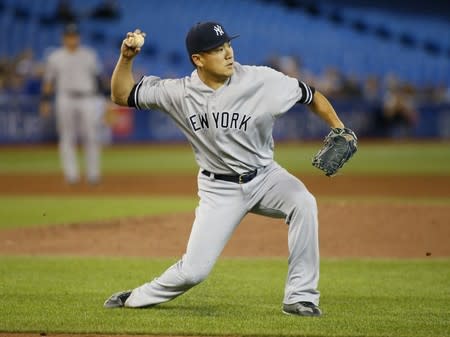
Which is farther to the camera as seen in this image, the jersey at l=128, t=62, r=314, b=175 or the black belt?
the black belt

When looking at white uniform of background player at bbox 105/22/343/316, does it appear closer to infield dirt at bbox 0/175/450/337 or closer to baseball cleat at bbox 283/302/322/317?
baseball cleat at bbox 283/302/322/317

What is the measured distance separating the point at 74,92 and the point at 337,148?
9.53 m

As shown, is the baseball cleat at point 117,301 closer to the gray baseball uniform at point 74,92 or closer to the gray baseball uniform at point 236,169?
the gray baseball uniform at point 236,169

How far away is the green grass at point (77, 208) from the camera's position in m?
11.7

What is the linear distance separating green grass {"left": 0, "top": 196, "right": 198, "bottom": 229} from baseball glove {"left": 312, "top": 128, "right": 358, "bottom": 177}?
5.99 meters

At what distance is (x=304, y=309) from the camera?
5812 mm

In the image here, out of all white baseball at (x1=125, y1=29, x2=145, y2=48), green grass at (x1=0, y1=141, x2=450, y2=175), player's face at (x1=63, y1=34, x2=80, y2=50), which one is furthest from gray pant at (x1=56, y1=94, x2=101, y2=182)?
white baseball at (x1=125, y1=29, x2=145, y2=48)

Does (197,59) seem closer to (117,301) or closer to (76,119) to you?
(117,301)

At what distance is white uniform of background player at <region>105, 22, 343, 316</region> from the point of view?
5793 mm

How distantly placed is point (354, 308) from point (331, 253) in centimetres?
273

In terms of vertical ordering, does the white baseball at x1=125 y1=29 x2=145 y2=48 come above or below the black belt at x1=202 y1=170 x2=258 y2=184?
above

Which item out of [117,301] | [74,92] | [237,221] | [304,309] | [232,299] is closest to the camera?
[304,309]

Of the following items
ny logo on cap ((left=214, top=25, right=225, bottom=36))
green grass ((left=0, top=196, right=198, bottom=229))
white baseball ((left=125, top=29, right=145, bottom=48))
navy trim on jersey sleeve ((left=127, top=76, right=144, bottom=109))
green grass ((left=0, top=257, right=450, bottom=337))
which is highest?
ny logo on cap ((left=214, top=25, right=225, bottom=36))

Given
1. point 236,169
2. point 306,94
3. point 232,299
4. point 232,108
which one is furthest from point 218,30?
point 232,299
